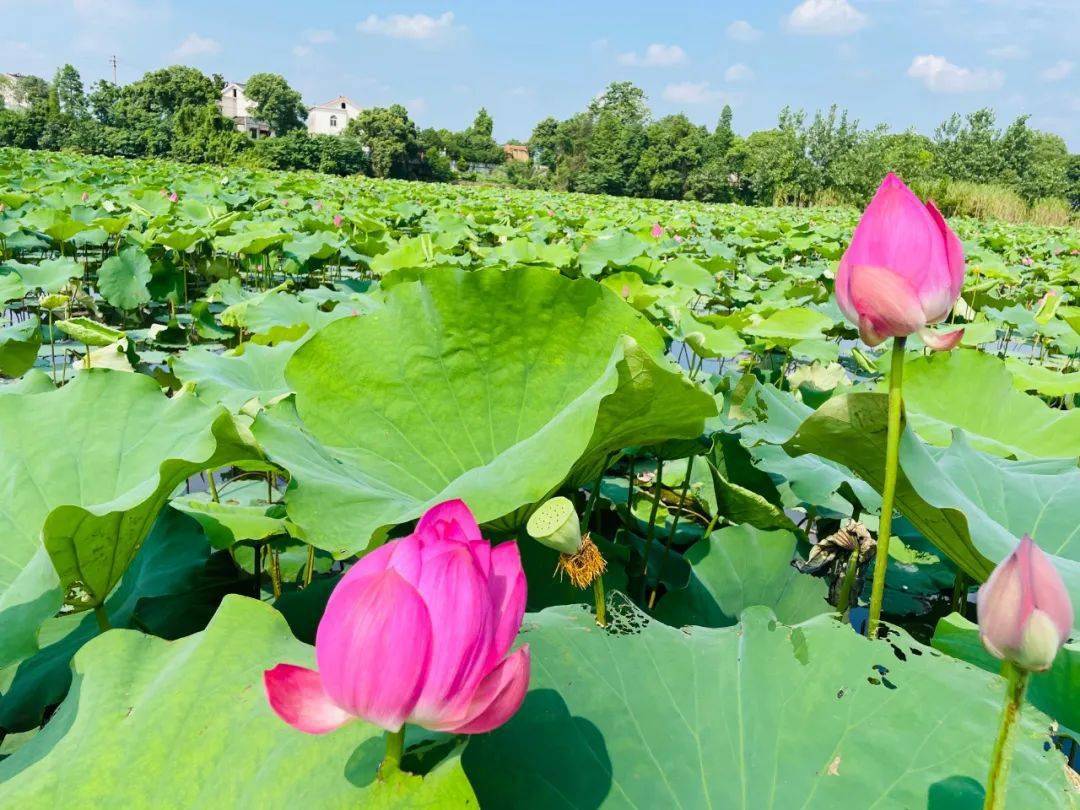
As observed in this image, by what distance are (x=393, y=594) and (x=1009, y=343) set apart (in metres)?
5.92

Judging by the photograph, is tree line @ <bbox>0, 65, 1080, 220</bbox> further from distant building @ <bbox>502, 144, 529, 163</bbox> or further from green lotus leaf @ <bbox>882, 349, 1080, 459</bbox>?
green lotus leaf @ <bbox>882, 349, 1080, 459</bbox>

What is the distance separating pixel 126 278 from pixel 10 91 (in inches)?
3730

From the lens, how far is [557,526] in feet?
1.87

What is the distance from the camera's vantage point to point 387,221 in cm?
711

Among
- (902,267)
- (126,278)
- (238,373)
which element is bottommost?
(126,278)

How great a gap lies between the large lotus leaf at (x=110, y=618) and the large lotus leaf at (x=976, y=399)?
1222mm

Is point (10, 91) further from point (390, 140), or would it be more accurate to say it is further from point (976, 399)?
point (976, 399)

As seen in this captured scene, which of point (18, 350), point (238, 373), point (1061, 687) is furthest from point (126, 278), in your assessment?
point (1061, 687)

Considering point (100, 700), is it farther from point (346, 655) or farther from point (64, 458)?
point (64, 458)

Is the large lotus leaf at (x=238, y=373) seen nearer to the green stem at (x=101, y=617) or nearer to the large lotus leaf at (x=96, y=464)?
the large lotus leaf at (x=96, y=464)

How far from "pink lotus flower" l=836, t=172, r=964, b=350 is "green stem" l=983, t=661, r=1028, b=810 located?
307 mm

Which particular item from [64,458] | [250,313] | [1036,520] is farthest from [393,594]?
[250,313]

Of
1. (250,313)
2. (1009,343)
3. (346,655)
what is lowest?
(1009,343)

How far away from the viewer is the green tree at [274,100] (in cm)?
5078
